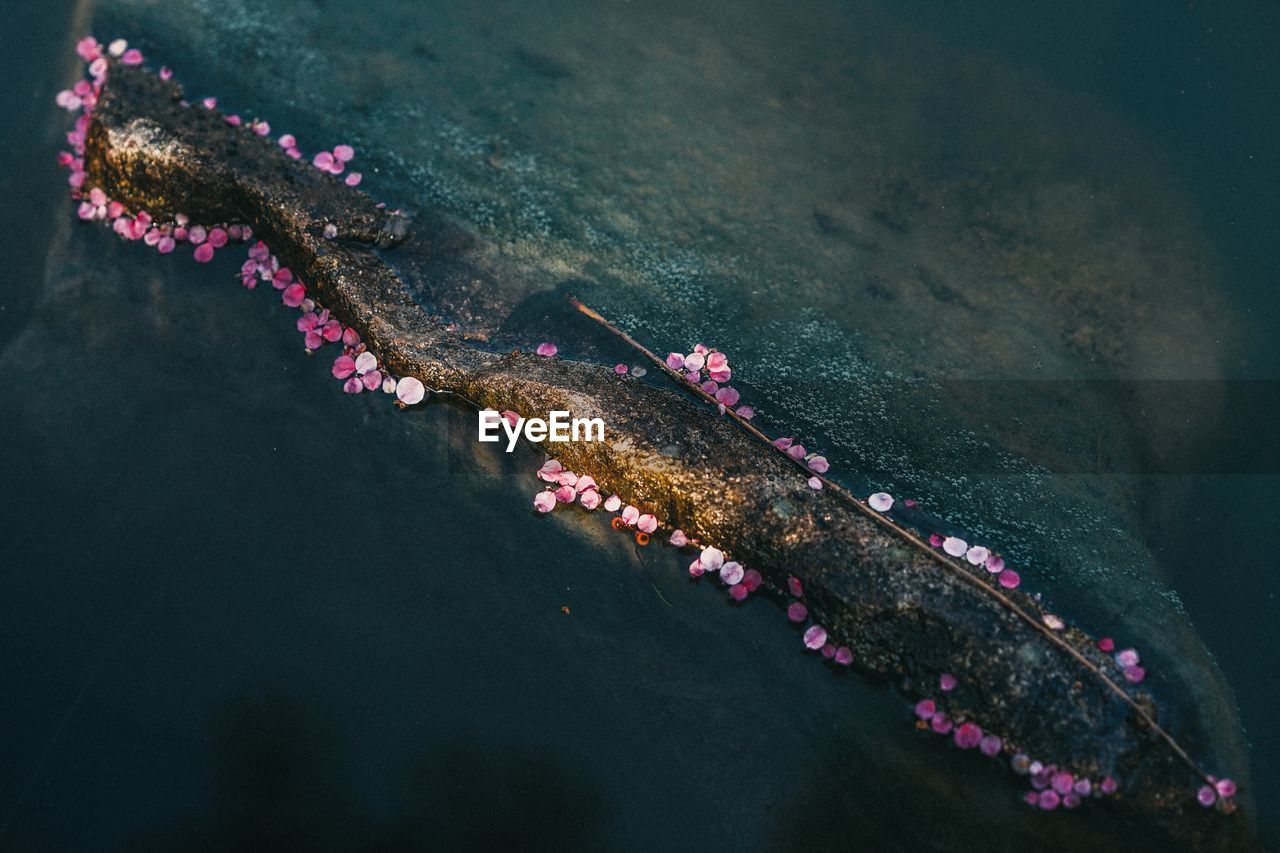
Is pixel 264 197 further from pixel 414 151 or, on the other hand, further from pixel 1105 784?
pixel 1105 784

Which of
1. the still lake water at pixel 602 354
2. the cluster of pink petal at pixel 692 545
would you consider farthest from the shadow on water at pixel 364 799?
the cluster of pink petal at pixel 692 545

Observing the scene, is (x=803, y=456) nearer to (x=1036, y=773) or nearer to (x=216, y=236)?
(x=1036, y=773)

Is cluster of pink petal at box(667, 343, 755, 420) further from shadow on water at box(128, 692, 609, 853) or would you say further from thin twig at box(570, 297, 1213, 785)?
shadow on water at box(128, 692, 609, 853)

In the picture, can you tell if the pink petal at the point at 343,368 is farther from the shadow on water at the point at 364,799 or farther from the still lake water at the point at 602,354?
the shadow on water at the point at 364,799

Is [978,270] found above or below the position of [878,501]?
above

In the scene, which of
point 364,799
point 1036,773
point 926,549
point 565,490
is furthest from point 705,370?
point 364,799

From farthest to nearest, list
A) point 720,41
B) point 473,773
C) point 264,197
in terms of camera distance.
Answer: point 720,41, point 264,197, point 473,773

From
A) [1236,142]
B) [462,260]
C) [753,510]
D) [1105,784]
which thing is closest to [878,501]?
[753,510]
